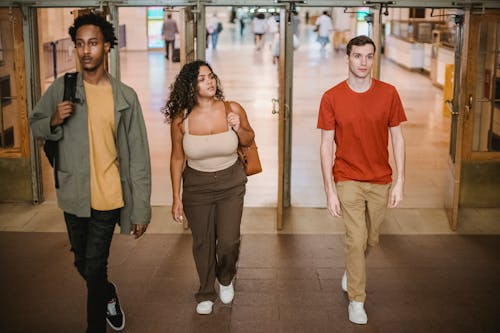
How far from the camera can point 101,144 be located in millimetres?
4211

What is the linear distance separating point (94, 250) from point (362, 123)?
6.10 ft

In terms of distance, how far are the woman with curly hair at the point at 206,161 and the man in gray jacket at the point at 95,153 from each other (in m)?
0.57

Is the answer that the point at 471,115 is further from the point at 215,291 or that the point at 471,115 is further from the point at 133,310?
the point at 133,310

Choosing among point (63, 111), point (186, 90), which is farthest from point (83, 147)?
point (186, 90)

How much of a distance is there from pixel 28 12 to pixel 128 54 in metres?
19.8

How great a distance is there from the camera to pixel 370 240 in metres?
5.14

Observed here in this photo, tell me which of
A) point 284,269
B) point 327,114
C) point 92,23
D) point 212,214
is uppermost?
point 92,23

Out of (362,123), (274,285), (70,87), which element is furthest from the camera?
(274,285)

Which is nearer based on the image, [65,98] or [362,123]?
[65,98]

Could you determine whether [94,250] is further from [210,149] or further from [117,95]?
[210,149]

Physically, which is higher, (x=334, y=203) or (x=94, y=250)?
(x=334, y=203)

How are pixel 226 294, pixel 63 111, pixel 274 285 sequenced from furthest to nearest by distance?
pixel 274 285, pixel 226 294, pixel 63 111

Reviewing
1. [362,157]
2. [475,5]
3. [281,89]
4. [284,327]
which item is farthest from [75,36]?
[475,5]

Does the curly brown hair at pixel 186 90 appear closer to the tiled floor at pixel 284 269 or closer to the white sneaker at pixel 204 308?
the white sneaker at pixel 204 308
